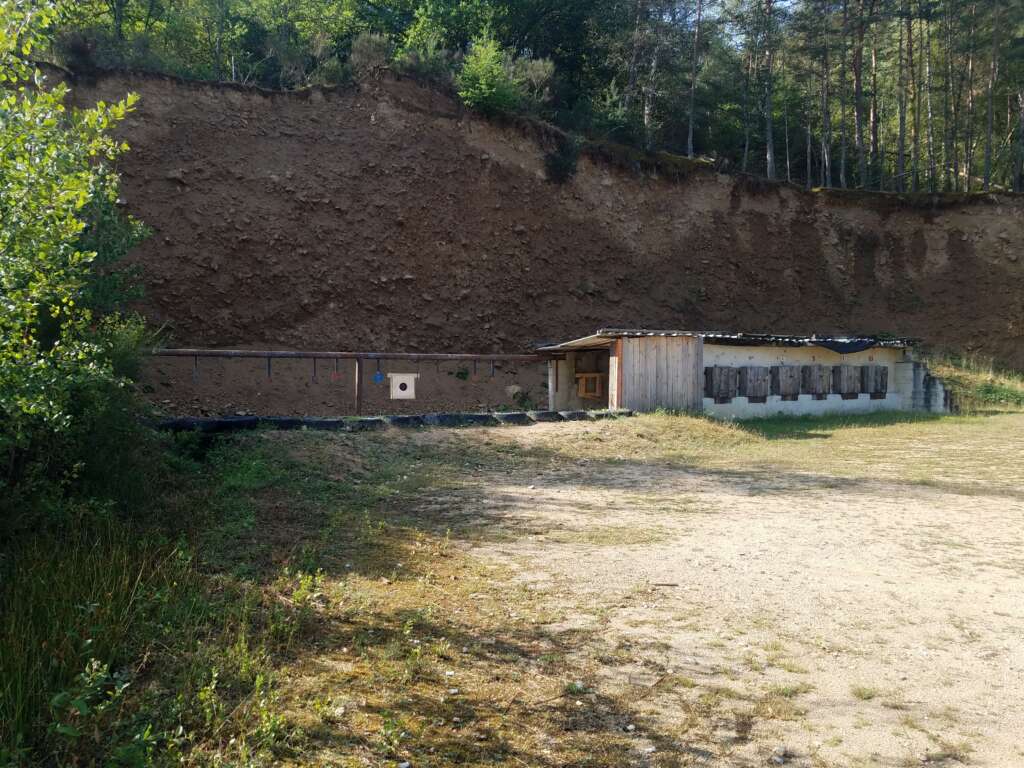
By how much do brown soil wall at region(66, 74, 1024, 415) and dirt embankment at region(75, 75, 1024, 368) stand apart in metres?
0.06

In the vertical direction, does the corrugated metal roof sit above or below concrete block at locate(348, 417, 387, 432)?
above

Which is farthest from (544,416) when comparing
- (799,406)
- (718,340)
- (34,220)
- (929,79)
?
(929,79)

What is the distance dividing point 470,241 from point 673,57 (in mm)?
14593

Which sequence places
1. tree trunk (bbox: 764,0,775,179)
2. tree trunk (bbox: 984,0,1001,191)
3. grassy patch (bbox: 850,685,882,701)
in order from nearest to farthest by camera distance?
grassy patch (bbox: 850,685,882,701), tree trunk (bbox: 984,0,1001,191), tree trunk (bbox: 764,0,775,179)

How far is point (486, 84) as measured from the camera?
25141 millimetres

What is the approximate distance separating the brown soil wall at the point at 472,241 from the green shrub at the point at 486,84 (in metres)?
0.60

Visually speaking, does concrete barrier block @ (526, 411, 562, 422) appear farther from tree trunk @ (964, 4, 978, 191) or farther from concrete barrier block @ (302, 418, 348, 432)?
tree trunk @ (964, 4, 978, 191)

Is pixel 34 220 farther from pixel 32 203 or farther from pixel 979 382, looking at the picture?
pixel 979 382

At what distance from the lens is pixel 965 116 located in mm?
33469

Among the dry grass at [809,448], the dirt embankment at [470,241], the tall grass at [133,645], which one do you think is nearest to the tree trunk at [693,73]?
the dirt embankment at [470,241]

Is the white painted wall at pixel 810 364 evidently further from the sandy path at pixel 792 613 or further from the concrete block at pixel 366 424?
the sandy path at pixel 792 613

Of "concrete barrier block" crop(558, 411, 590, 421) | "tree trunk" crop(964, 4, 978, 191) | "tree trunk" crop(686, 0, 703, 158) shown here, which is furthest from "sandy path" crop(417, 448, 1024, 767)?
"tree trunk" crop(964, 4, 978, 191)

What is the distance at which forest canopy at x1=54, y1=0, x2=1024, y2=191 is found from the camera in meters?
27.1

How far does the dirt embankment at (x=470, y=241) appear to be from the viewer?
21.9m
